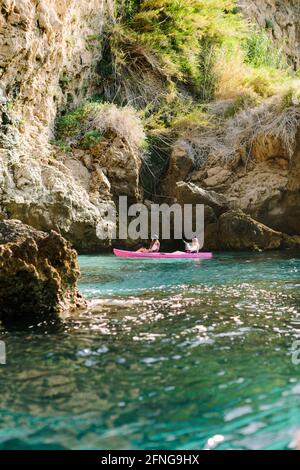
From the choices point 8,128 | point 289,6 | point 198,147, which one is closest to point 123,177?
point 198,147

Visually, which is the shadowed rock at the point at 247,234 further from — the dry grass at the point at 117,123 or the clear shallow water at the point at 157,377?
the clear shallow water at the point at 157,377

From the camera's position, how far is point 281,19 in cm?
2419

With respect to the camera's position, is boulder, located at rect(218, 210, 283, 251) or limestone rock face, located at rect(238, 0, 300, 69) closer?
boulder, located at rect(218, 210, 283, 251)

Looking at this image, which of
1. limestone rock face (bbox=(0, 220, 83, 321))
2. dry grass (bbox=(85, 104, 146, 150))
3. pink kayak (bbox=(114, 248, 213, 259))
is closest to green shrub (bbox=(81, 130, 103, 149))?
dry grass (bbox=(85, 104, 146, 150))

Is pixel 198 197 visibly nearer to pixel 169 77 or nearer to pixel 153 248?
pixel 153 248

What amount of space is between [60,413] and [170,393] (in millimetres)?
737

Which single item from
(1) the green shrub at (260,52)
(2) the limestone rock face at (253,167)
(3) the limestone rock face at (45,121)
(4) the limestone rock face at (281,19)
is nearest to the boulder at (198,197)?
(2) the limestone rock face at (253,167)

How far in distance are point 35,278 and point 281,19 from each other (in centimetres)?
2227

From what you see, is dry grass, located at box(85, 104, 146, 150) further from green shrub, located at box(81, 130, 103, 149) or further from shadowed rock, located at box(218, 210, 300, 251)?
shadowed rock, located at box(218, 210, 300, 251)

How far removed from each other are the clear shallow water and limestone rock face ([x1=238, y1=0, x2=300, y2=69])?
19.2 metres

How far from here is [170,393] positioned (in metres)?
3.53

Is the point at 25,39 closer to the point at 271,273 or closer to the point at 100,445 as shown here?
the point at 271,273

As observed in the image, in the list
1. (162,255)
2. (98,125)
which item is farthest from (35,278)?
(98,125)

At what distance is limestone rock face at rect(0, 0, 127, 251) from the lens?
38.1ft
